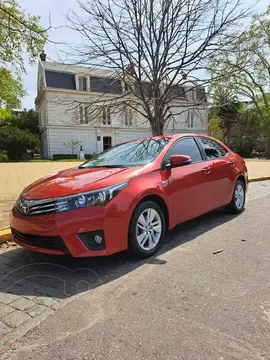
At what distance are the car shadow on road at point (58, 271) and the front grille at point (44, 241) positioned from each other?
0.34 metres

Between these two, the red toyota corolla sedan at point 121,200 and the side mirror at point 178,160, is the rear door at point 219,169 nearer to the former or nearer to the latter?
the red toyota corolla sedan at point 121,200

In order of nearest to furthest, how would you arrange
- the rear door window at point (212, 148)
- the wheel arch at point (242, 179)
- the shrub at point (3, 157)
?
the rear door window at point (212, 148)
the wheel arch at point (242, 179)
the shrub at point (3, 157)

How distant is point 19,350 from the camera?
6.87 feet

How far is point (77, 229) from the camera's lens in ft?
10.2

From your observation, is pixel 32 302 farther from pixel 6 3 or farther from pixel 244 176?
pixel 6 3

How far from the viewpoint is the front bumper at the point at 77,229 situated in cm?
311

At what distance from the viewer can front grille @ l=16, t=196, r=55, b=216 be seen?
3224 millimetres

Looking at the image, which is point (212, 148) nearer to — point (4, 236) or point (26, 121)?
point (4, 236)

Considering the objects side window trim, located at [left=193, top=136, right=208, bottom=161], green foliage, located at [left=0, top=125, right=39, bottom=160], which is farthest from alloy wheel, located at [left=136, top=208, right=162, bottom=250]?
Result: green foliage, located at [left=0, top=125, right=39, bottom=160]

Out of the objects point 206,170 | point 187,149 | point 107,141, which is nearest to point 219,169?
point 206,170

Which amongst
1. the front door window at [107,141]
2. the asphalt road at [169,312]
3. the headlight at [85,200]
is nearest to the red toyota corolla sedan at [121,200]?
the headlight at [85,200]

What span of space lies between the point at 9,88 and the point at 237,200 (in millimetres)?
17968

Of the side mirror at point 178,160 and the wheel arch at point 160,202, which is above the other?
the side mirror at point 178,160

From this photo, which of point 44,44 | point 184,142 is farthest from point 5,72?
point 184,142
